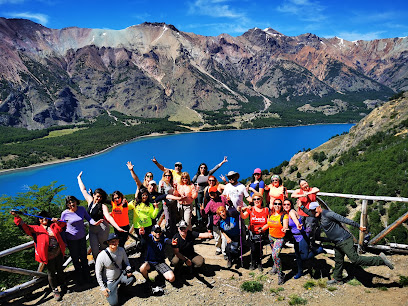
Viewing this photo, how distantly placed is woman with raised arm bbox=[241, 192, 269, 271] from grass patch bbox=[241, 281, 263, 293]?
2.25 feet

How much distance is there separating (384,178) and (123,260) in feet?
80.5

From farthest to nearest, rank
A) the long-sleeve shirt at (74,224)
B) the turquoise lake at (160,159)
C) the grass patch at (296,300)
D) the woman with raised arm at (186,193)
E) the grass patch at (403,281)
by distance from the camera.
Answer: the turquoise lake at (160,159)
the woman with raised arm at (186,193)
the long-sleeve shirt at (74,224)
the grass patch at (403,281)
the grass patch at (296,300)

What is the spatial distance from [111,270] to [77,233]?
4.87 feet

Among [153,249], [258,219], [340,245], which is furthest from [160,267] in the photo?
[340,245]

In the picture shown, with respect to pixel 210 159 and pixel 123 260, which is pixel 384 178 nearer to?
pixel 123 260

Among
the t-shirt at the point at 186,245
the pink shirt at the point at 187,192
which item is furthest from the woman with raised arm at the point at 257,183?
the t-shirt at the point at 186,245

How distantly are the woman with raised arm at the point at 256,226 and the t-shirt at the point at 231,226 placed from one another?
0.96 feet

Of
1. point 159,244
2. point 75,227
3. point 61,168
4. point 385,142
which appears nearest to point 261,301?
point 159,244

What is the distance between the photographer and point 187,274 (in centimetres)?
748

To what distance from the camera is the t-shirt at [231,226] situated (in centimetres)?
755

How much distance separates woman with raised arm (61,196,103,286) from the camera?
7043 mm

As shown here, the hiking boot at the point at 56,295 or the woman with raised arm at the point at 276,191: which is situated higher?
the woman with raised arm at the point at 276,191

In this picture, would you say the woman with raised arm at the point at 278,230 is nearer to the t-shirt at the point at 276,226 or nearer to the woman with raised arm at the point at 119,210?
the t-shirt at the point at 276,226

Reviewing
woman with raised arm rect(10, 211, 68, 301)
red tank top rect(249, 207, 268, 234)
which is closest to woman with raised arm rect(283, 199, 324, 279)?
red tank top rect(249, 207, 268, 234)
